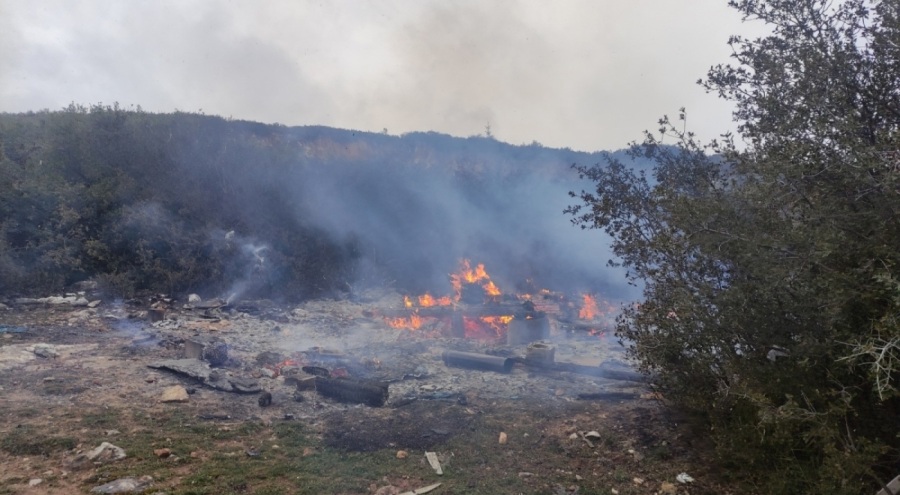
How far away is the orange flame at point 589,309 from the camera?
1683 cm

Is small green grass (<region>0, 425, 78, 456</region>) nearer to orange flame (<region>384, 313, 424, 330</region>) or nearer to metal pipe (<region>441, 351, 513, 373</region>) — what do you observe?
metal pipe (<region>441, 351, 513, 373</region>)

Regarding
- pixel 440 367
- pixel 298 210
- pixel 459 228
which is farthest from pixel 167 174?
pixel 440 367

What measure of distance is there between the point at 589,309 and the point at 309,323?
31.5 ft

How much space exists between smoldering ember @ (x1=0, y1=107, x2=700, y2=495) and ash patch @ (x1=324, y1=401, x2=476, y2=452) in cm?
5

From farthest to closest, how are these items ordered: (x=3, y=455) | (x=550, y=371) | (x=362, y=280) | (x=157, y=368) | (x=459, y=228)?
1. (x=459, y=228)
2. (x=362, y=280)
3. (x=550, y=371)
4. (x=157, y=368)
5. (x=3, y=455)

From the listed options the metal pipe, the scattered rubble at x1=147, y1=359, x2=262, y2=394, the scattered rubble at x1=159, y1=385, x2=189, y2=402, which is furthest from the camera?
the metal pipe

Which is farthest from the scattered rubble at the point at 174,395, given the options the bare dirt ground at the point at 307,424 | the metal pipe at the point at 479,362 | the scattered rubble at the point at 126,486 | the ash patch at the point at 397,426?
the metal pipe at the point at 479,362

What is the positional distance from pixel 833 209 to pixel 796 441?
2025 millimetres

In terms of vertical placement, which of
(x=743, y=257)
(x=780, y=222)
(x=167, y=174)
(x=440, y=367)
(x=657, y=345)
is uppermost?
(x=167, y=174)

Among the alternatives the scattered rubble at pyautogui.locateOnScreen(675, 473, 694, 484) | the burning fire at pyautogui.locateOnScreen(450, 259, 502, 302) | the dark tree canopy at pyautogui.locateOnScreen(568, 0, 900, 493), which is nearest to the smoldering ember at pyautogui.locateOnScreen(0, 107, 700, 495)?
the scattered rubble at pyautogui.locateOnScreen(675, 473, 694, 484)

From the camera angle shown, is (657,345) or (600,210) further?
(600,210)

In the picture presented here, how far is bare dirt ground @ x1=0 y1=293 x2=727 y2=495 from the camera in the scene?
17.3 ft

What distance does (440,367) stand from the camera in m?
10.4

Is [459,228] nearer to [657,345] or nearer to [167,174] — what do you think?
[167,174]
